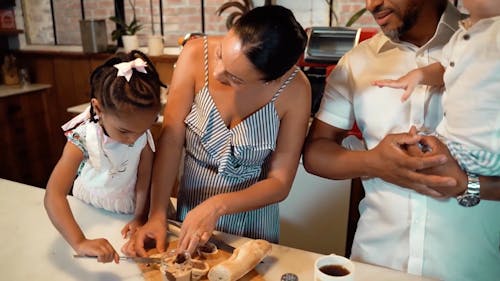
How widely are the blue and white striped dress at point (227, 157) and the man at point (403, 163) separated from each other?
0.16m

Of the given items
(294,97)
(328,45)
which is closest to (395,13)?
(294,97)

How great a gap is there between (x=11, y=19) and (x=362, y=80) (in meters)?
3.67

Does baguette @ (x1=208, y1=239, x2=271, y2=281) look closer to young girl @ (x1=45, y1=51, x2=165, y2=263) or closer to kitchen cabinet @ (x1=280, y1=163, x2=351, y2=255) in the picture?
young girl @ (x1=45, y1=51, x2=165, y2=263)

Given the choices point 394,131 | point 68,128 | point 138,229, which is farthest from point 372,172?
point 68,128

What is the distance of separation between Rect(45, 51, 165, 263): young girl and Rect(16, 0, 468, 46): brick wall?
6.19ft

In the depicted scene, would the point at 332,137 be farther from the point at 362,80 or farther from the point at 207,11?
the point at 207,11

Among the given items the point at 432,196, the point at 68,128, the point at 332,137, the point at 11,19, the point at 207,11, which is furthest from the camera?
the point at 11,19

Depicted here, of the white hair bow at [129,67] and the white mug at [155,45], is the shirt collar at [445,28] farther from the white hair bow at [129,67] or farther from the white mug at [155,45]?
the white mug at [155,45]

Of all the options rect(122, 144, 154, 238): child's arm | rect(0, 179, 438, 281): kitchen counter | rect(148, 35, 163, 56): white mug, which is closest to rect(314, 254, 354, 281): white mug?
rect(0, 179, 438, 281): kitchen counter

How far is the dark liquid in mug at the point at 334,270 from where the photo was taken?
100 cm

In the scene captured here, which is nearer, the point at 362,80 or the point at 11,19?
the point at 362,80

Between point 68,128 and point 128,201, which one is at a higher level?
point 68,128

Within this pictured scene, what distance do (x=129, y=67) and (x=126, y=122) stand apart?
145mm

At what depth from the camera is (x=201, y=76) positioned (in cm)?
134
